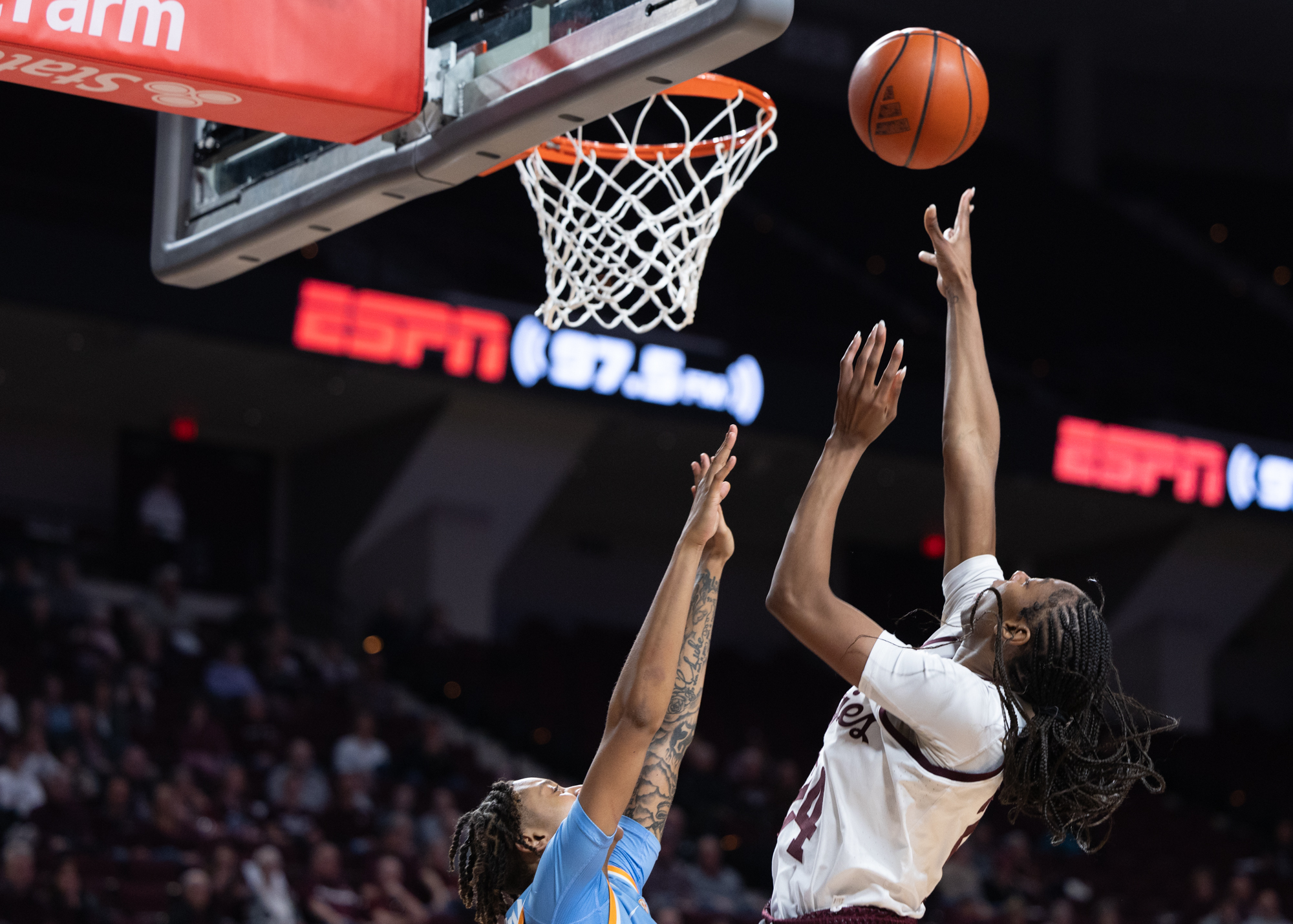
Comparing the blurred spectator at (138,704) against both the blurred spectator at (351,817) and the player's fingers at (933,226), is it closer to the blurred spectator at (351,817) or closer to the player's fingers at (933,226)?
the blurred spectator at (351,817)

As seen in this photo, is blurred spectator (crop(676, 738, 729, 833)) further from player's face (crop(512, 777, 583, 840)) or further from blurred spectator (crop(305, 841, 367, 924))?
player's face (crop(512, 777, 583, 840))

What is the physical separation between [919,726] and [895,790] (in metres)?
0.14

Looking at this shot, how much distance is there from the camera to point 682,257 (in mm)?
3666

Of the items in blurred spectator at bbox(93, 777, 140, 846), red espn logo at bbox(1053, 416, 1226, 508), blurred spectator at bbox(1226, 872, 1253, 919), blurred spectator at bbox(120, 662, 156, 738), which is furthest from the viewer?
red espn logo at bbox(1053, 416, 1226, 508)

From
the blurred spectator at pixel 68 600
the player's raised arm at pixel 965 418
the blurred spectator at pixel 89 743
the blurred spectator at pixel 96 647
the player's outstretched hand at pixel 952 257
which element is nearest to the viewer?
the player's raised arm at pixel 965 418

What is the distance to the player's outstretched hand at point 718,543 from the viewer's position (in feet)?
8.14

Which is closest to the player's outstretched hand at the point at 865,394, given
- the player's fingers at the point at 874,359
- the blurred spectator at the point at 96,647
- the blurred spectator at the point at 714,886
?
the player's fingers at the point at 874,359

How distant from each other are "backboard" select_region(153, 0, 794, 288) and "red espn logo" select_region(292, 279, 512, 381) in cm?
830

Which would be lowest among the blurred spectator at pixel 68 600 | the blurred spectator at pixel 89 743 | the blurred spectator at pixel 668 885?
the blurred spectator at pixel 668 885

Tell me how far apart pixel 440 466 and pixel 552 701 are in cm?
242

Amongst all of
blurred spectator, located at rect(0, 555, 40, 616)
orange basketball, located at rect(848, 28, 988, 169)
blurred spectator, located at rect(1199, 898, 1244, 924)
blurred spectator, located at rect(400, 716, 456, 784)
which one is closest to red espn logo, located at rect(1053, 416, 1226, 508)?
blurred spectator, located at rect(1199, 898, 1244, 924)

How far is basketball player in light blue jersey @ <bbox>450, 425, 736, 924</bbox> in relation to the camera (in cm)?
229

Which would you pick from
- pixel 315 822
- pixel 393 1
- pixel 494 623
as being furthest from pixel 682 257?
pixel 494 623

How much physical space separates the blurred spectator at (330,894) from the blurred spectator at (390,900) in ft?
0.24
